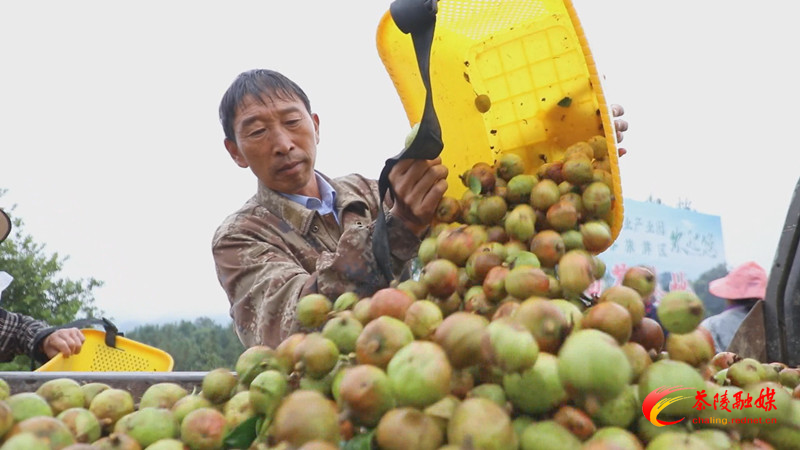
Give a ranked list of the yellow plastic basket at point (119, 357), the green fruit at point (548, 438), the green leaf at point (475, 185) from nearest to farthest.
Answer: the green fruit at point (548, 438), the green leaf at point (475, 185), the yellow plastic basket at point (119, 357)

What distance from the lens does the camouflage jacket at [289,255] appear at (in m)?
1.88

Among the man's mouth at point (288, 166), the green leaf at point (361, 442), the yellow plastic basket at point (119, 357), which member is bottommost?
the yellow plastic basket at point (119, 357)

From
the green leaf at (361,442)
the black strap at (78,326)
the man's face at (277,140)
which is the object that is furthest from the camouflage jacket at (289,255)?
the black strap at (78,326)

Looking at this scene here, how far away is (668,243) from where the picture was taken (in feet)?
17.6

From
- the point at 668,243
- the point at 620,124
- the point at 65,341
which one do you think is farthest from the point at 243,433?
the point at 668,243

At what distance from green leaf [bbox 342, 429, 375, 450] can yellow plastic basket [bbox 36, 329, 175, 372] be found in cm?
264

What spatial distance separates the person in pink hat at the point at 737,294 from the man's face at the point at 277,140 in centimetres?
269

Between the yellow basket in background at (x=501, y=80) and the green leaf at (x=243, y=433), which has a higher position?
the yellow basket in background at (x=501, y=80)

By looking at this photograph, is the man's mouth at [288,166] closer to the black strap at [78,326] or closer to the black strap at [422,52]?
the black strap at [422,52]

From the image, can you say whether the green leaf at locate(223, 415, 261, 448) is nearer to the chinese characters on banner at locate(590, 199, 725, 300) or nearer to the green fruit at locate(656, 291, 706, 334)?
the green fruit at locate(656, 291, 706, 334)

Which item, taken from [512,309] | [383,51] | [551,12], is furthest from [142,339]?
[512,309]

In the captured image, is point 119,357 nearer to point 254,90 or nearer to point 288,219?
point 288,219

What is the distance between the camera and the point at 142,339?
6133 millimetres

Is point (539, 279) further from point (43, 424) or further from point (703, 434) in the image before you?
point (43, 424)
